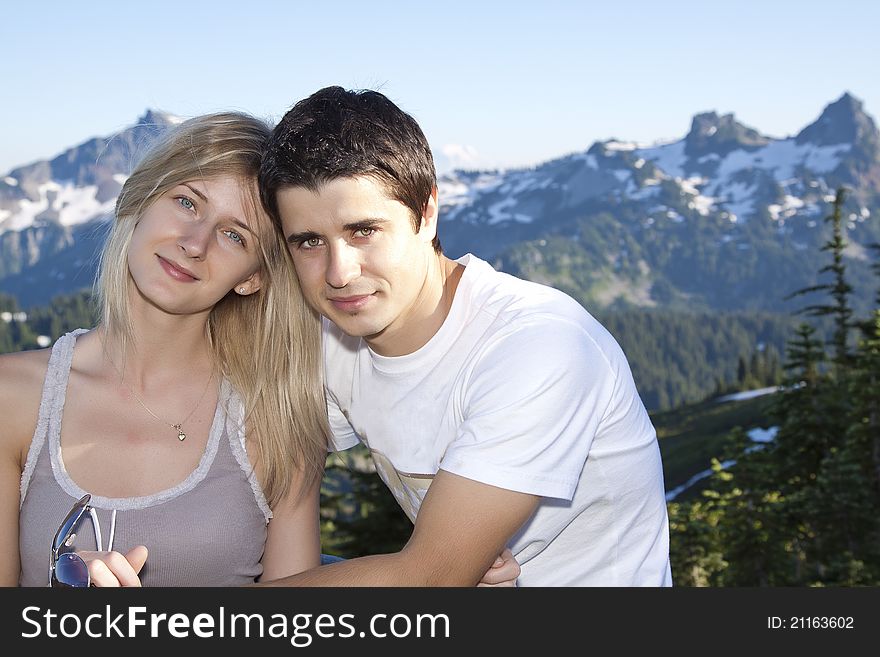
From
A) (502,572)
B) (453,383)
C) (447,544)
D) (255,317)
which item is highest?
(255,317)

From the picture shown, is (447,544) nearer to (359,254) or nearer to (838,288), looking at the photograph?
(359,254)

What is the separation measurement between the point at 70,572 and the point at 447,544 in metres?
1.62

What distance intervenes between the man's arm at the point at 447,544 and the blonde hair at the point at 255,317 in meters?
1.60

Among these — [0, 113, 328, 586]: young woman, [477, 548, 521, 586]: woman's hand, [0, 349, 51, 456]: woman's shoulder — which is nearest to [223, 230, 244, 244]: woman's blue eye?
[0, 113, 328, 586]: young woman

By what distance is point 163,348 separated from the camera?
5.81 metres

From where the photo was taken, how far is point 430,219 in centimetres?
509

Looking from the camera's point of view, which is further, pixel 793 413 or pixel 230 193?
pixel 793 413

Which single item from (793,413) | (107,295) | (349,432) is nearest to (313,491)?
(349,432)

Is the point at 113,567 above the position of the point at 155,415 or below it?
below

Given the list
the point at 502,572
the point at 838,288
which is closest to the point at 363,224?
the point at 502,572

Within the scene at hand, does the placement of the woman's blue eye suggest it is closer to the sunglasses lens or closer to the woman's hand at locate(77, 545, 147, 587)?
the woman's hand at locate(77, 545, 147, 587)

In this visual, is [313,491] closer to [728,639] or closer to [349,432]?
[349,432]

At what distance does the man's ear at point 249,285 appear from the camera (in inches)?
228

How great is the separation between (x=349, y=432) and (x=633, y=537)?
1963 mm
